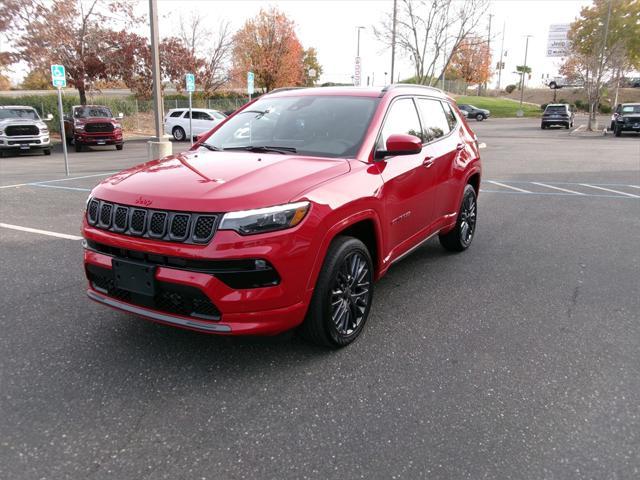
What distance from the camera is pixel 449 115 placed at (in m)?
5.77

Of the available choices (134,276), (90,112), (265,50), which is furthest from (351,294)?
(265,50)

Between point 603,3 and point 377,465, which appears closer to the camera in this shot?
point 377,465

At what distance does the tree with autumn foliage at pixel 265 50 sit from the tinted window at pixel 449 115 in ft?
124

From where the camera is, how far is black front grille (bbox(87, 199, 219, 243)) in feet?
9.84

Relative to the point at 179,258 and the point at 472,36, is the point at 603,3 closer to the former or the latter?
the point at 472,36

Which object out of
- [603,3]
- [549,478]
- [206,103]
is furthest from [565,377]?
[603,3]

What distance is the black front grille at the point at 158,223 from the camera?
3.00 m

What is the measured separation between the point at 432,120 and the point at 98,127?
19.3 meters

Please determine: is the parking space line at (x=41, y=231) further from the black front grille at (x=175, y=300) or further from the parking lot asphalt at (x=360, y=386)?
the black front grille at (x=175, y=300)

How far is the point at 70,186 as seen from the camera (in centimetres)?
1099

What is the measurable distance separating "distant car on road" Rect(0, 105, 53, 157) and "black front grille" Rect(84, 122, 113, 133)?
196cm

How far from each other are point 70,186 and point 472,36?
30.6m

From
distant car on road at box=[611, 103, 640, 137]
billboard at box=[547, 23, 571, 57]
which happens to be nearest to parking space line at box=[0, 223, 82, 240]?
distant car on road at box=[611, 103, 640, 137]

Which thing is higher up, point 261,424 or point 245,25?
point 245,25
